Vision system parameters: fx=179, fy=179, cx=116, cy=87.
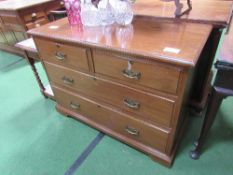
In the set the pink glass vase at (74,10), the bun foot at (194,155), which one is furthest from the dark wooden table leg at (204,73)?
the pink glass vase at (74,10)

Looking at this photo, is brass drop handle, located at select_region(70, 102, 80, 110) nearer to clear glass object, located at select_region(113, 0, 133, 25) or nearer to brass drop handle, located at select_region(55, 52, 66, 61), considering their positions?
brass drop handle, located at select_region(55, 52, 66, 61)

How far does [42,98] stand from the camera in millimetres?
2000

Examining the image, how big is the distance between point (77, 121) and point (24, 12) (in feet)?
5.56

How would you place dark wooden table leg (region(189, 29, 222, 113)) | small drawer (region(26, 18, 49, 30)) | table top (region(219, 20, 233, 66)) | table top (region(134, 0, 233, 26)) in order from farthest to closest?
small drawer (region(26, 18, 49, 30)) < dark wooden table leg (region(189, 29, 222, 113)) < table top (region(134, 0, 233, 26)) < table top (region(219, 20, 233, 66))

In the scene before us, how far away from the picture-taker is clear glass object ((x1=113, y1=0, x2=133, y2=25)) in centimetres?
111

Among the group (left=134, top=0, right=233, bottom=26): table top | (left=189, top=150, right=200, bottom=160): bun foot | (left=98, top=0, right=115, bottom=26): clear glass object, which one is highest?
(left=98, top=0, right=115, bottom=26): clear glass object

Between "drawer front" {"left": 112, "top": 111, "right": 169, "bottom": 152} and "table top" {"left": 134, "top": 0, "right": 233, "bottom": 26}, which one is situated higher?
"table top" {"left": 134, "top": 0, "right": 233, "bottom": 26}

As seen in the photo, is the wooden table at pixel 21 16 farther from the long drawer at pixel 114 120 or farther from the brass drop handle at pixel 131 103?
the brass drop handle at pixel 131 103

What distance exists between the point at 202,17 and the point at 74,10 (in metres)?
0.84

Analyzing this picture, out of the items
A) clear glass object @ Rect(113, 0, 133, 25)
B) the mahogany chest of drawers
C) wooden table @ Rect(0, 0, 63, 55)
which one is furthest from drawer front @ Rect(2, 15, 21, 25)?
clear glass object @ Rect(113, 0, 133, 25)

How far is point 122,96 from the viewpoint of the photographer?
1.13 meters

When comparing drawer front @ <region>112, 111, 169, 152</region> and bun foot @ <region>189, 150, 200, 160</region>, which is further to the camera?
bun foot @ <region>189, 150, 200, 160</region>

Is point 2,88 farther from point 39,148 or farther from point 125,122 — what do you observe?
point 125,122

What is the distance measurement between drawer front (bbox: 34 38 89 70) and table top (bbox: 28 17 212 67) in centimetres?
6
